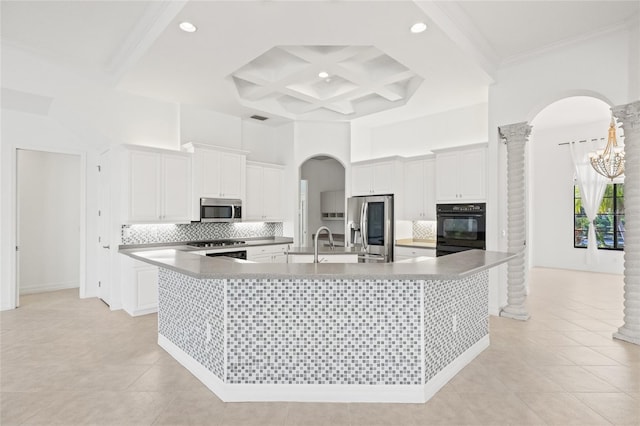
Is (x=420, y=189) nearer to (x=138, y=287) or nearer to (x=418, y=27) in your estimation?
(x=418, y=27)

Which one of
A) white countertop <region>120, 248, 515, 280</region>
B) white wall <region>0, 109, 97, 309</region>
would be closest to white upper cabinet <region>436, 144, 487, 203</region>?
white countertop <region>120, 248, 515, 280</region>

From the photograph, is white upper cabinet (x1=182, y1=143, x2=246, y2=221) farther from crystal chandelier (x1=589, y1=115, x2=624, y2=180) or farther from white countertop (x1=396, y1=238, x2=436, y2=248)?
crystal chandelier (x1=589, y1=115, x2=624, y2=180)

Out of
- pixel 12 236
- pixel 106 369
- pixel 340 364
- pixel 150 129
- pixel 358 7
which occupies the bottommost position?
pixel 106 369

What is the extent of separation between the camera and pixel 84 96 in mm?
4570

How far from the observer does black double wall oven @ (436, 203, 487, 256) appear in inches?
186

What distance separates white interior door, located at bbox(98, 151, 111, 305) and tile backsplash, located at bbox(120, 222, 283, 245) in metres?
0.38

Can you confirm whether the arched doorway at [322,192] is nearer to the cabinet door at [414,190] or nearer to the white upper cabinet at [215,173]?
the cabinet door at [414,190]

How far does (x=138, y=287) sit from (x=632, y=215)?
586cm

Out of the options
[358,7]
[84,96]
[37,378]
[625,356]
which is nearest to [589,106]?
[625,356]

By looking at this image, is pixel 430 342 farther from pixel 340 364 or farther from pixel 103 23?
pixel 103 23

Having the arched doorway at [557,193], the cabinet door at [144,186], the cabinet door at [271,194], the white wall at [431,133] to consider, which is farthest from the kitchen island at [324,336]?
the arched doorway at [557,193]

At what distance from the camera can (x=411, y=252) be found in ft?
18.5

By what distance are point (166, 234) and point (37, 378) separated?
8.73 ft

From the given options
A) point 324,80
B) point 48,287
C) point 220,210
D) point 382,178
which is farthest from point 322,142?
point 48,287
